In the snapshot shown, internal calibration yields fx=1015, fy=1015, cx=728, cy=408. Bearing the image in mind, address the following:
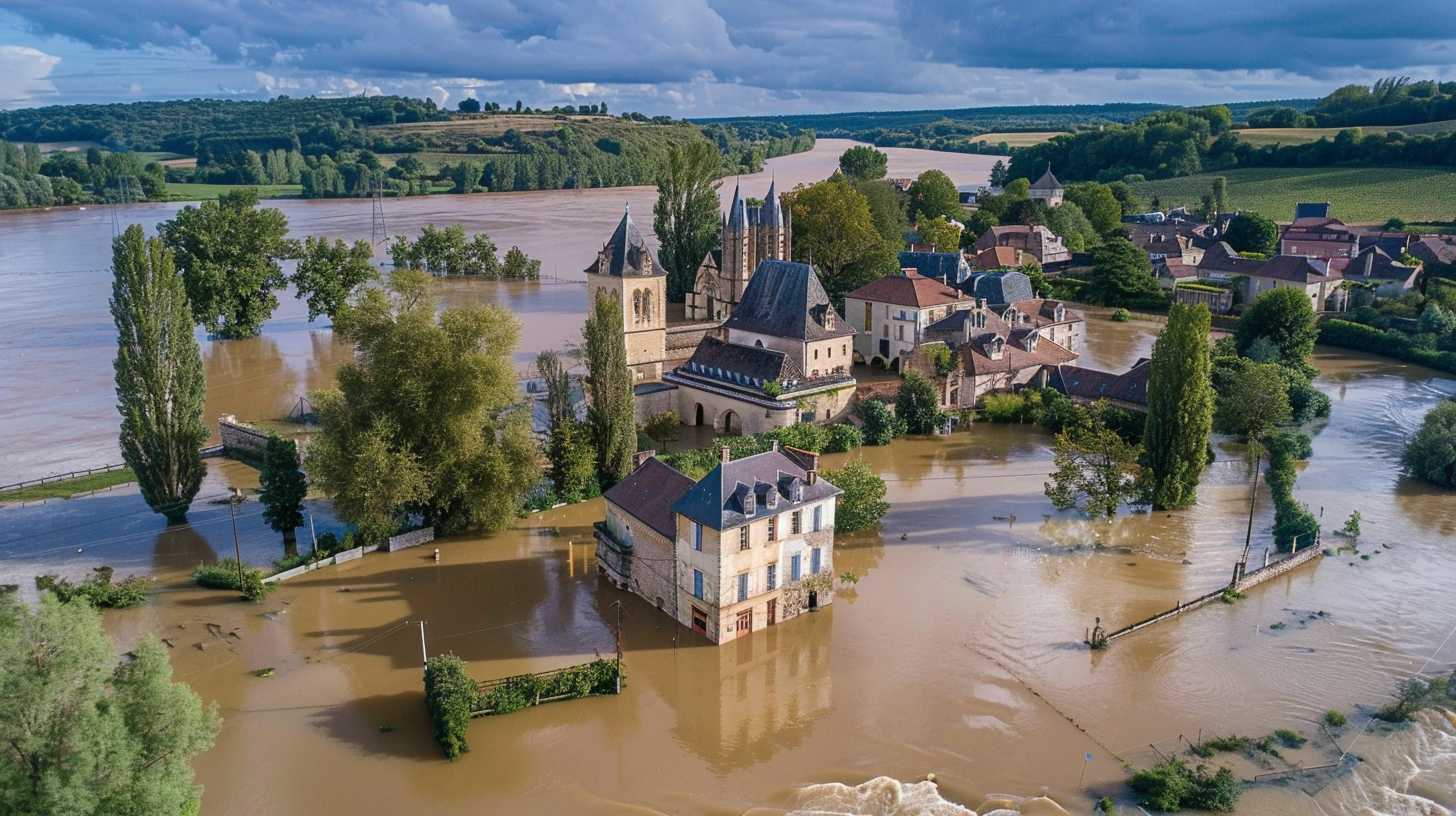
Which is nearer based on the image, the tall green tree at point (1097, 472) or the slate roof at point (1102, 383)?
the tall green tree at point (1097, 472)

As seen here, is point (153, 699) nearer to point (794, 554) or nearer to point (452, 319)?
point (794, 554)

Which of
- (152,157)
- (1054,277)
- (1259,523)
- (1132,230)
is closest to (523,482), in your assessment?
(1259,523)

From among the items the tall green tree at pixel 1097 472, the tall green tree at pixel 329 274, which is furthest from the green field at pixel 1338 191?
the tall green tree at pixel 329 274

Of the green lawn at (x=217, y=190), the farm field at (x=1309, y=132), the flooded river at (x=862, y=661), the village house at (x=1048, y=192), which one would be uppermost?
the farm field at (x=1309, y=132)

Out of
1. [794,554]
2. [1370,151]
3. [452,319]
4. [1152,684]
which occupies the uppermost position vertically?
[1370,151]

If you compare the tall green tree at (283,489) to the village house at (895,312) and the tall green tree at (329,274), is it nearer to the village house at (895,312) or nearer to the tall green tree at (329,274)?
the tall green tree at (329,274)

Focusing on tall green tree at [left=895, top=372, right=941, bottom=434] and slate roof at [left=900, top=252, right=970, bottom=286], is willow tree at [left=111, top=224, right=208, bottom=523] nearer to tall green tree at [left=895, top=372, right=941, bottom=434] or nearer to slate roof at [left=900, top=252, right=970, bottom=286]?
tall green tree at [left=895, top=372, right=941, bottom=434]

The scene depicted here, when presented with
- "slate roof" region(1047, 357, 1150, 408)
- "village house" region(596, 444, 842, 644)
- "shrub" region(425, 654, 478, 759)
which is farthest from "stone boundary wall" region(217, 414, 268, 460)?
"slate roof" region(1047, 357, 1150, 408)
